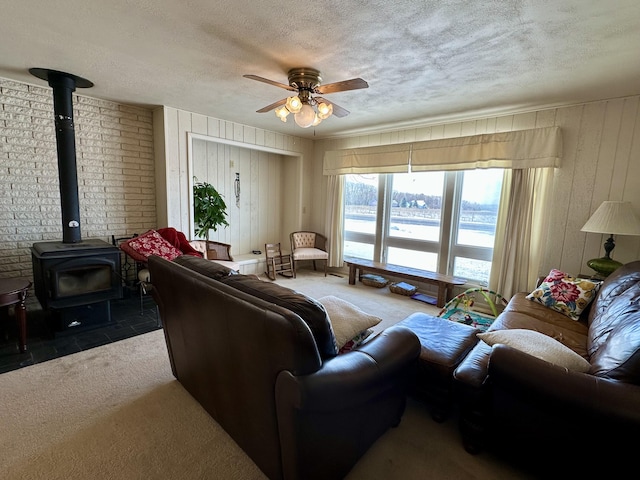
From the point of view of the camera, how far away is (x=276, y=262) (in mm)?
5375

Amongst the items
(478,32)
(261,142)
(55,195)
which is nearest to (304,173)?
(261,142)

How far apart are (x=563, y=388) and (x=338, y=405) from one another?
0.92 m

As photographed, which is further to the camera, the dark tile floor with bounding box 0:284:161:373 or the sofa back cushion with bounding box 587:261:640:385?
the dark tile floor with bounding box 0:284:161:373

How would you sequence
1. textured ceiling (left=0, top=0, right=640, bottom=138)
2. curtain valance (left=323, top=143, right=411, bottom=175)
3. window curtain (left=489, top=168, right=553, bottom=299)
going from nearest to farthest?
textured ceiling (left=0, top=0, right=640, bottom=138)
window curtain (left=489, top=168, right=553, bottom=299)
curtain valance (left=323, top=143, right=411, bottom=175)

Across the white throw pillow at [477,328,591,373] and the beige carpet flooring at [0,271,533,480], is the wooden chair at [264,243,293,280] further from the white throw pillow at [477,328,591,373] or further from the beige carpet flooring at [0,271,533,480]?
the white throw pillow at [477,328,591,373]

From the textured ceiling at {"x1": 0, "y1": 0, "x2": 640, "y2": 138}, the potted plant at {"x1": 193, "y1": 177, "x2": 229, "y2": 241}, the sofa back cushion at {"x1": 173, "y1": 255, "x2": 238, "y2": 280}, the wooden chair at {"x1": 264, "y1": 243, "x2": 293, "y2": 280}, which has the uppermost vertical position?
the textured ceiling at {"x1": 0, "y1": 0, "x2": 640, "y2": 138}

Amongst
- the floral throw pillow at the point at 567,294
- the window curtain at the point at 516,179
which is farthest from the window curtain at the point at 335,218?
the floral throw pillow at the point at 567,294

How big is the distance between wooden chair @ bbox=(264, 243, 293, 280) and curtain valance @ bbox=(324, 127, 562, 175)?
1.74m

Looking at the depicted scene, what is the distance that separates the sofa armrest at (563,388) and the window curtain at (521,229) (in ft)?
8.82

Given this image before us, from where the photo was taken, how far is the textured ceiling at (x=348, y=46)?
5.78 feet

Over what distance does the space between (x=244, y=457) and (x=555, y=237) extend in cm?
380

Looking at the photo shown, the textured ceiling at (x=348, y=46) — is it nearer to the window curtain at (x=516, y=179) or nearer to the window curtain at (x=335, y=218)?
the window curtain at (x=516, y=179)

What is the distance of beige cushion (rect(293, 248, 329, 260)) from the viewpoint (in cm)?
511

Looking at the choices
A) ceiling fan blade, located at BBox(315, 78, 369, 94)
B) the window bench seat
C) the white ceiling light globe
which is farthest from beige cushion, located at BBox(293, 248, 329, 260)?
ceiling fan blade, located at BBox(315, 78, 369, 94)
